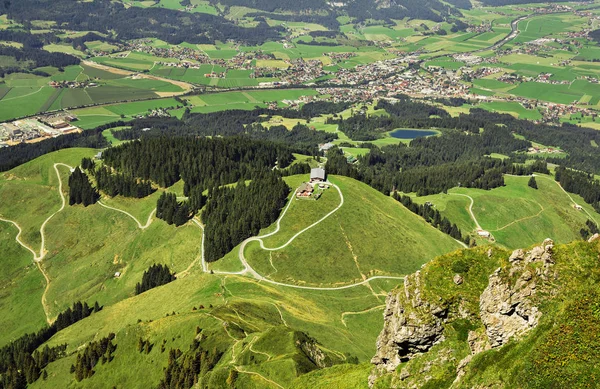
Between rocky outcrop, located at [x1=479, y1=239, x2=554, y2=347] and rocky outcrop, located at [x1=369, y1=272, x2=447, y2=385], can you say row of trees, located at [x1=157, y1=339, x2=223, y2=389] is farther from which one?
rocky outcrop, located at [x1=479, y1=239, x2=554, y2=347]

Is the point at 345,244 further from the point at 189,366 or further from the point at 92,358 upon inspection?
the point at 92,358

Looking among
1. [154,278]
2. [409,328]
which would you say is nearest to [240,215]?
[154,278]

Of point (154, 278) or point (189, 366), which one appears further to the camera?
point (154, 278)

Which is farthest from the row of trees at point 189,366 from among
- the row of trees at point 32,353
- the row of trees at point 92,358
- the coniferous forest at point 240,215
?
the coniferous forest at point 240,215

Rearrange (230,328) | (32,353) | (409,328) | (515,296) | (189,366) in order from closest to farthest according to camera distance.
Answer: (515,296) < (409,328) < (189,366) < (230,328) < (32,353)

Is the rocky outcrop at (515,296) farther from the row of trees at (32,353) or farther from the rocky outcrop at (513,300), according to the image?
the row of trees at (32,353)

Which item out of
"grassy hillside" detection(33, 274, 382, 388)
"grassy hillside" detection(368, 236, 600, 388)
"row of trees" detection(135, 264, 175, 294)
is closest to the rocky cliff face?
"grassy hillside" detection(368, 236, 600, 388)

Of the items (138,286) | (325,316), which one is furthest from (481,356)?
(138,286)
